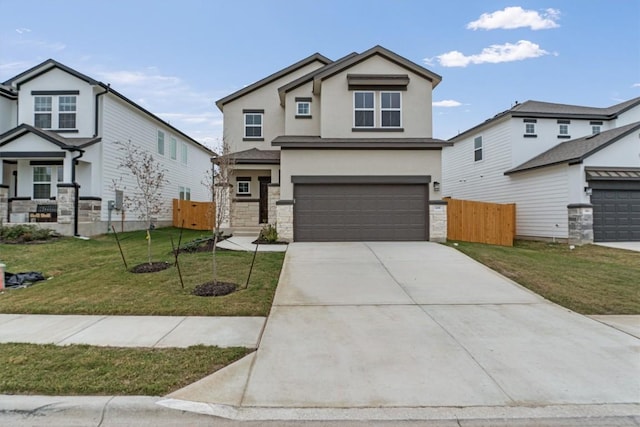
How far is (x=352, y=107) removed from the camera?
14.4 meters

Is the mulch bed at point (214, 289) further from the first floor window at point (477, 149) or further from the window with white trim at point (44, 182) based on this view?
the first floor window at point (477, 149)

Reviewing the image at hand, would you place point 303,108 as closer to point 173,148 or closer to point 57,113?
point 173,148

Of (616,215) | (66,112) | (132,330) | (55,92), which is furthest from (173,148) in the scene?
(616,215)

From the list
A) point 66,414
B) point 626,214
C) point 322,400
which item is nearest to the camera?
point 66,414

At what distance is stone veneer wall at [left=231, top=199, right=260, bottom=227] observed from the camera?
16906mm

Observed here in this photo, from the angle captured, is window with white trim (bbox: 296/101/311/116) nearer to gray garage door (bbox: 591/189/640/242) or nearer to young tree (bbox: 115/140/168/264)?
young tree (bbox: 115/140/168/264)

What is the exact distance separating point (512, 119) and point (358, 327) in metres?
17.8

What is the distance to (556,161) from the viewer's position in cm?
1609

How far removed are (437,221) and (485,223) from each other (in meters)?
4.52

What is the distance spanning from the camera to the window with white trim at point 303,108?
55.5ft

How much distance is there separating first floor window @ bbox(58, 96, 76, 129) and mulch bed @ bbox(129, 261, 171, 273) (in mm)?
11302

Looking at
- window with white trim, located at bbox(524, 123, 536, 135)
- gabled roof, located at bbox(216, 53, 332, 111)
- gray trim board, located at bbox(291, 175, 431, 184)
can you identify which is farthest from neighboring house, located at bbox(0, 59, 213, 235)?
window with white trim, located at bbox(524, 123, 536, 135)

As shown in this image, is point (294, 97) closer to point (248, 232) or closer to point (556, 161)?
point (248, 232)

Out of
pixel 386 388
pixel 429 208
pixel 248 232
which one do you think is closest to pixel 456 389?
pixel 386 388
